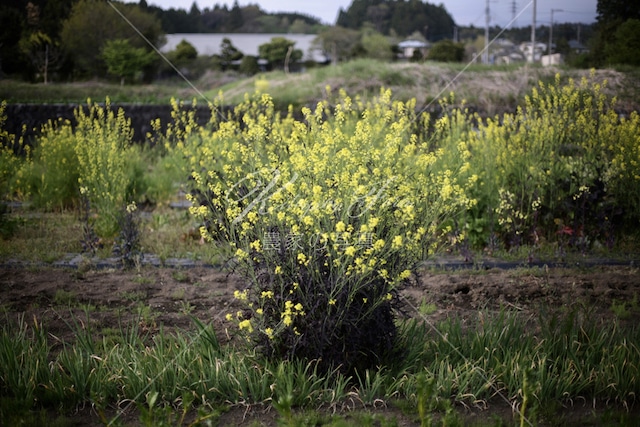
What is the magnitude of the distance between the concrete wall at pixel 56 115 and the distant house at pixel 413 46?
1032cm

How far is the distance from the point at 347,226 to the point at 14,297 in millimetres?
2607

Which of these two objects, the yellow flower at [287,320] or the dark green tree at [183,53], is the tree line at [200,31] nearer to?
the dark green tree at [183,53]

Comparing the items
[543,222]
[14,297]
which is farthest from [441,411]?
[543,222]

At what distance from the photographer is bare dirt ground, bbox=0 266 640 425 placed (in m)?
3.98

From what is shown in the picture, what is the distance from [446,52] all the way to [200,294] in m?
16.7

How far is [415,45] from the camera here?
70.4ft

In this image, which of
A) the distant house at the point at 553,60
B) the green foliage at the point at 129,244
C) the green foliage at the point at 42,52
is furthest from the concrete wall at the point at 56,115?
the distant house at the point at 553,60

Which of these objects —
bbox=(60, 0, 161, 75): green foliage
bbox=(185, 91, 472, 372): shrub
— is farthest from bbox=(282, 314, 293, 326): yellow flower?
bbox=(60, 0, 161, 75): green foliage

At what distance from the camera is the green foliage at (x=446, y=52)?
765 inches

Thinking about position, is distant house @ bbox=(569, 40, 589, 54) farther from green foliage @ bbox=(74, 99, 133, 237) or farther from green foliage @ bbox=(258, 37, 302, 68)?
green foliage @ bbox=(258, 37, 302, 68)

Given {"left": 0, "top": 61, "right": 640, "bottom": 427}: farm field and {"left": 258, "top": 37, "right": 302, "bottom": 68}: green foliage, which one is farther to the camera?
{"left": 258, "top": 37, "right": 302, "bottom": 68}: green foliage

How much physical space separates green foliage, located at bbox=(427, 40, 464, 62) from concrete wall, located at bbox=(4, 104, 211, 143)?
9.19 m

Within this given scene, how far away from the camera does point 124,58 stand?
15445 millimetres

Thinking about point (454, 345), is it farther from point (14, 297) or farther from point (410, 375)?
point (14, 297)
